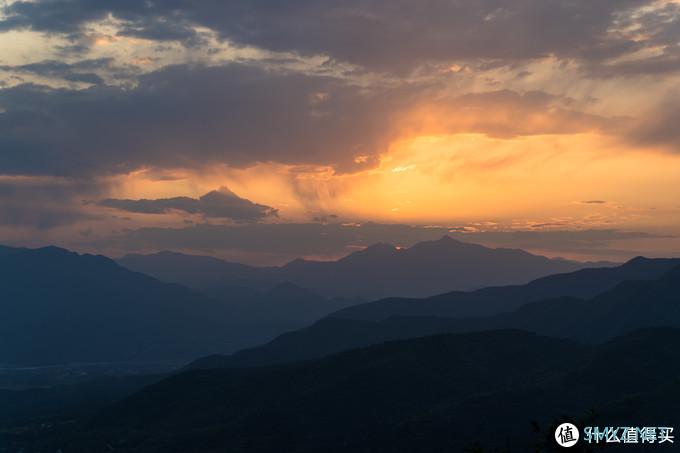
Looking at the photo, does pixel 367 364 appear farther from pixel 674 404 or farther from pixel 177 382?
pixel 674 404

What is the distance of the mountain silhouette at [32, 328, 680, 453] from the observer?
117 metres

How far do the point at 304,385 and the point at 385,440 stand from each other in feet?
159

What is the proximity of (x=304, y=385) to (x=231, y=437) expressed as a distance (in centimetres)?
2943

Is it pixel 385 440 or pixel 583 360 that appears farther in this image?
pixel 583 360

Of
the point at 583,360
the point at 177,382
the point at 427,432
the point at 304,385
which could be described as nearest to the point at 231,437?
the point at 304,385

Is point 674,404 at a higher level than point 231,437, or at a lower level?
higher

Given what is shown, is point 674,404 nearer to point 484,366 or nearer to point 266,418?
point 484,366

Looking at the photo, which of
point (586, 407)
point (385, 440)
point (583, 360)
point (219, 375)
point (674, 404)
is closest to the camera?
point (674, 404)

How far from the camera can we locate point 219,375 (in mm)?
187125

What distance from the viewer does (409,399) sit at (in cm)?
14712

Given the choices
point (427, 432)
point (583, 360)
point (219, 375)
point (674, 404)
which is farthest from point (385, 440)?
point (219, 375)

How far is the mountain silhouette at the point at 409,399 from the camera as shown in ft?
385

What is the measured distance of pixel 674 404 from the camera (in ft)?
359

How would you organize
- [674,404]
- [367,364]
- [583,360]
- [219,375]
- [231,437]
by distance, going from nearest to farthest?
[674,404] → [231,437] → [583,360] → [367,364] → [219,375]
